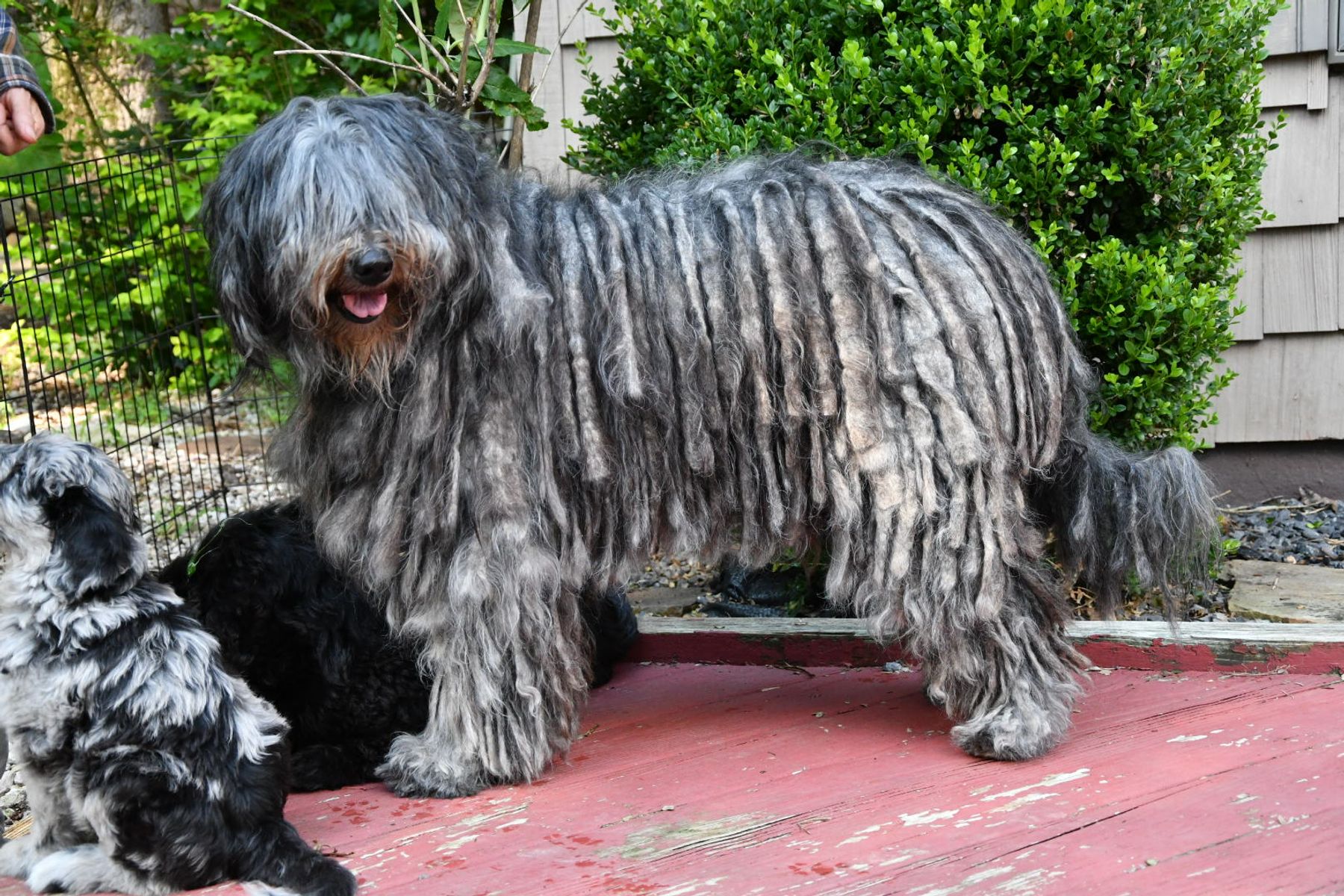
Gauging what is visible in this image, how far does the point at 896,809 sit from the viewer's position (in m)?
3.16

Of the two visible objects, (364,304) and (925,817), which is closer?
(364,304)

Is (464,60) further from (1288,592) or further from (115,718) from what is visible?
(1288,592)

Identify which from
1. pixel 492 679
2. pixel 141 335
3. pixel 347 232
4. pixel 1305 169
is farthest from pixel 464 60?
pixel 141 335

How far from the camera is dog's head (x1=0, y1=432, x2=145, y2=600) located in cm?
277

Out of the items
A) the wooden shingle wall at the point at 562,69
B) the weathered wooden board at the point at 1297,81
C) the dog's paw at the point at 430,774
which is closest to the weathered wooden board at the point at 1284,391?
the weathered wooden board at the point at 1297,81

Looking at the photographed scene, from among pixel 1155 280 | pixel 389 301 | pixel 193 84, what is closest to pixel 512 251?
pixel 389 301

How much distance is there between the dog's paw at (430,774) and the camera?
3.35 m

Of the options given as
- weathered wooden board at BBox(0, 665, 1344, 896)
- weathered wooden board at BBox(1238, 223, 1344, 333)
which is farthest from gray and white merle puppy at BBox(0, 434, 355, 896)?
weathered wooden board at BBox(1238, 223, 1344, 333)

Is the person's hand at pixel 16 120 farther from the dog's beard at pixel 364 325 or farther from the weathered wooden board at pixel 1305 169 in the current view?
the weathered wooden board at pixel 1305 169

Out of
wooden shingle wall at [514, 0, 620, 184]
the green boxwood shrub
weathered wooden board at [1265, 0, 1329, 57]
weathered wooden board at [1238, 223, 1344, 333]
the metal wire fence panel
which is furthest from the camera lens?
the metal wire fence panel

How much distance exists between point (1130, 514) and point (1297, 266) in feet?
8.13

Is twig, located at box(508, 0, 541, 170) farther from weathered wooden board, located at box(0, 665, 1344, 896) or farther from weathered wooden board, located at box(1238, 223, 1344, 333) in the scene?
weathered wooden board, located at box(1238, 223, 1344, 333)

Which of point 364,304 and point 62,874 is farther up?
point 364,304

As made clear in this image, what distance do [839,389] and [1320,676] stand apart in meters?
1.73
